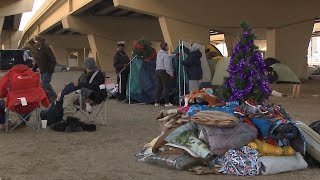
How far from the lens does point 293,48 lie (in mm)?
28828

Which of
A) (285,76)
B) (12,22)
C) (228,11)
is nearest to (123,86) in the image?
(285,76)

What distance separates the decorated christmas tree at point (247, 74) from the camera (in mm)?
7082

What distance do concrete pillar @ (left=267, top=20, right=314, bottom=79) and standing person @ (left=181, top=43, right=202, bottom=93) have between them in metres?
16.2

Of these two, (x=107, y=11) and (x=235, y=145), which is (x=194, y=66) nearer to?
(x=235, y=145)

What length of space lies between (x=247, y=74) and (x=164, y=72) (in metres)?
6.32

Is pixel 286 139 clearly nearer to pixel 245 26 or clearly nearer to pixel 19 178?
pixel 245 26

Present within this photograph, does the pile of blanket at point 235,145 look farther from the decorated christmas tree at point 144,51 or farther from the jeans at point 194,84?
the decorated christmas tree at point 144,51

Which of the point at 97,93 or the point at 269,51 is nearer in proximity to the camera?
the point at 97,93

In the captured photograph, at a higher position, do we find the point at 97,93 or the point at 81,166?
the point at 97,93

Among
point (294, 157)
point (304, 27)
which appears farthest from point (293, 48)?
point (294, 157)

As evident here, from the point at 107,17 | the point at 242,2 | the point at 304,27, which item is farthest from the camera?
the point at 107,17

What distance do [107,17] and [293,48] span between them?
56.7ft

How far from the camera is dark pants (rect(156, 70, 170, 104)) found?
13352 mm

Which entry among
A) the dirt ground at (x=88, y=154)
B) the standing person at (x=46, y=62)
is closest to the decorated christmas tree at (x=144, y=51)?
the standing person at (x=46, y=62)
